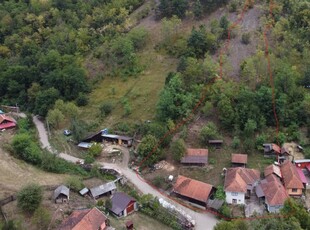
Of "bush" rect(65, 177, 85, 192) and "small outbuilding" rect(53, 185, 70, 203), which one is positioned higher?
"small outbuilding" rect(53, 185, 70, 203)

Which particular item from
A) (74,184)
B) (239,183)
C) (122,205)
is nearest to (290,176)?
(239,183)

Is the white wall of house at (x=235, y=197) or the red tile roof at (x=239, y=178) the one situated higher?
the red tile roof at (x=239, y=178)

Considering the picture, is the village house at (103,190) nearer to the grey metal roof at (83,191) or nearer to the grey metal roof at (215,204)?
the grey metal roof at (83,191)

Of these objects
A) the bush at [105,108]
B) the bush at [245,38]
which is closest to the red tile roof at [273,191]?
the bush at [105,108]

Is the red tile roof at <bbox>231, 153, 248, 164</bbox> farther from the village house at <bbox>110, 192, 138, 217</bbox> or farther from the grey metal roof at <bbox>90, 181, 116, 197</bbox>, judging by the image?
the grey metal roof at <bbox>90, 181, 116, 197</bbox>

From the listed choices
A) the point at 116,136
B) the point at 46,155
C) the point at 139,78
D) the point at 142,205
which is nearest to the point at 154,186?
the point at 142,205

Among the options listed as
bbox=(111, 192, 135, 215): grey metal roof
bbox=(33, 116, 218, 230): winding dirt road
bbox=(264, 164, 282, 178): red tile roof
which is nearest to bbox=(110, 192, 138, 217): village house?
bbox=(111, 192, 135, 215): grey metal roof
